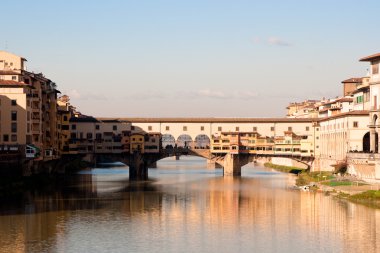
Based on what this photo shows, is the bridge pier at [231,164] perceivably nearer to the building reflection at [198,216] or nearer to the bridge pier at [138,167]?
the bridge pier at [138,167]

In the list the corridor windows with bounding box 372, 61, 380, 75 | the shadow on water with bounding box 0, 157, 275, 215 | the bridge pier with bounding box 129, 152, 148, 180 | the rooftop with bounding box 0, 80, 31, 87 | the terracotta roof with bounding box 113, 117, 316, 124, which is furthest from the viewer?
the terracotta roof with bounding box 113, 117, 316, 124

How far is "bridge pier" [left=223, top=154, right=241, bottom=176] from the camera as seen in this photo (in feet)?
358

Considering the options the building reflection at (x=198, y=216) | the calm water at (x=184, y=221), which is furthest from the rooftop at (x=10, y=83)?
the building reflection at (x=198, y=216)

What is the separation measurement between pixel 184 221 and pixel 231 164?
54879 millimetres

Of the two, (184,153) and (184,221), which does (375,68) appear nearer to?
(184,221)

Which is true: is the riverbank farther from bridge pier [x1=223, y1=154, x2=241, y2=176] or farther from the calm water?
bridge pier [x1=223, y1=154, x2=241, y2=176]

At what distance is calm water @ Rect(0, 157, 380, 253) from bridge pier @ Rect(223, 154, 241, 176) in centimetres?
2774

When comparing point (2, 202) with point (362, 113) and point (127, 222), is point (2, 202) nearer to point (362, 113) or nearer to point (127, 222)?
point (127, 222)

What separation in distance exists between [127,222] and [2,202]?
14163mm

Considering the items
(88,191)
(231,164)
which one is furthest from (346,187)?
(231,164)

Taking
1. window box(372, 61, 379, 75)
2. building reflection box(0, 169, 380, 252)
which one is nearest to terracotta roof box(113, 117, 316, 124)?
building reflection box(0, 169, 380, 252)

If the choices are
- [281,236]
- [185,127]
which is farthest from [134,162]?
[281,236]

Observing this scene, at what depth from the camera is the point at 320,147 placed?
A: 351ft

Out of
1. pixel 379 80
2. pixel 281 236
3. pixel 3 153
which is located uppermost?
pixel 379 80
